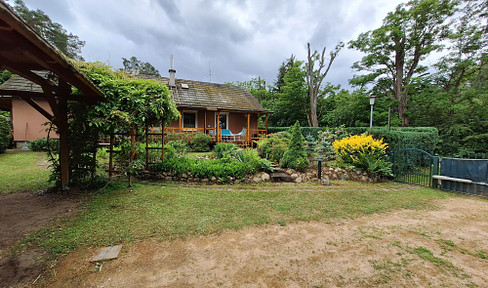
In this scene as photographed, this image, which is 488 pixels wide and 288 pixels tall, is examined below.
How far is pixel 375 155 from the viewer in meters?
6.34

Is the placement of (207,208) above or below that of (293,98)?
below

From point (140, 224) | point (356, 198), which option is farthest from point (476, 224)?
point (140, 224)

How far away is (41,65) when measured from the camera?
9.64 ft

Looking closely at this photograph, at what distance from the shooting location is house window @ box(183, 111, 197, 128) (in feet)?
43.5

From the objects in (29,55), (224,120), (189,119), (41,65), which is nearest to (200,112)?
(189,119)

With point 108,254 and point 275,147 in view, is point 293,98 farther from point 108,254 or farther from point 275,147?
point 108,254

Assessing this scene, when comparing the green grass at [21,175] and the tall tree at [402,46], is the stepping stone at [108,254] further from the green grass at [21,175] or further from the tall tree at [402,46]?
the tall tree at [402,46]

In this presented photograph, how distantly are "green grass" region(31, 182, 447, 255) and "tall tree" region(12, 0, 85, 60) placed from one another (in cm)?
2264

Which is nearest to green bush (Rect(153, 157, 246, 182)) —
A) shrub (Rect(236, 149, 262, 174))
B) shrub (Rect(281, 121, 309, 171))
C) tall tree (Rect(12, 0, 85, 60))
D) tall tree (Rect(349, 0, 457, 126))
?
shrub (Rect(236, 149, 262, 174))

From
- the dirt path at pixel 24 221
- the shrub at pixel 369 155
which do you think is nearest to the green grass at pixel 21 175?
the dirt path at pixel 24 221

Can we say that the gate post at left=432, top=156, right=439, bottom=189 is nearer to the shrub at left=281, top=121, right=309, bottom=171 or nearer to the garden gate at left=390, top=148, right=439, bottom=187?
the garden gate at left=390, top=148, right=439, bottom=187

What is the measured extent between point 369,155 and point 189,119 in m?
11.1

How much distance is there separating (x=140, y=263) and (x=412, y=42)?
60.3ft

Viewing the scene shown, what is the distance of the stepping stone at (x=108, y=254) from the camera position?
2143mm
